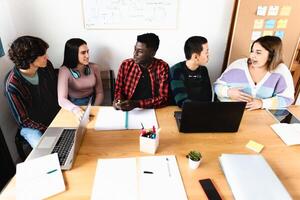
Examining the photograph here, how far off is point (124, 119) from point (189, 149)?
1.44 feet

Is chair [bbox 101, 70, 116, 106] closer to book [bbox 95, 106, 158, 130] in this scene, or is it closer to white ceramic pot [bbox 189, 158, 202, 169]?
book [bbox 95, 106, 158, 130]

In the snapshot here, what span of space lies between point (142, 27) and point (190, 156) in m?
1.59

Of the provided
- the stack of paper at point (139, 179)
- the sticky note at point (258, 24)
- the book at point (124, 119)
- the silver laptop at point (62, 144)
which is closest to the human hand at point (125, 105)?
the book at point (124, 119)

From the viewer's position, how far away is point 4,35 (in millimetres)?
1938

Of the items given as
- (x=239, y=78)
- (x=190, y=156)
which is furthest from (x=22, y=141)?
(x=239, y=78)

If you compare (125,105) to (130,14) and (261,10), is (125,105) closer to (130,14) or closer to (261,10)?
(130,14)

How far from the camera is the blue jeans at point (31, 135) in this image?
5.60 ft

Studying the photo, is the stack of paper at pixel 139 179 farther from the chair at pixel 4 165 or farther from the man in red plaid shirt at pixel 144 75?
the chair at pixel 4 165

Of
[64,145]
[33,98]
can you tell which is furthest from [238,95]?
[33,98]

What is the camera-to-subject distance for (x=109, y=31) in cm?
228

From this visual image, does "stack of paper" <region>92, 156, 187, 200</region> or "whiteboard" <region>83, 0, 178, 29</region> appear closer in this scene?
"stack of paper" <region>92, 156, 187, 200</region>

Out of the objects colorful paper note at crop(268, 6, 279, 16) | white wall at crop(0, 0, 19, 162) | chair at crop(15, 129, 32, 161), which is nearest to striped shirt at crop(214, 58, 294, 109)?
colorful paper note at crop(268, 6, 279, 16)

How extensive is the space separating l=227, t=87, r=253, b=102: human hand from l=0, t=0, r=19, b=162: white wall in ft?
6.06

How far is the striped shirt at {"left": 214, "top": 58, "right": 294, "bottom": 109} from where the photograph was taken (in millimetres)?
1729
